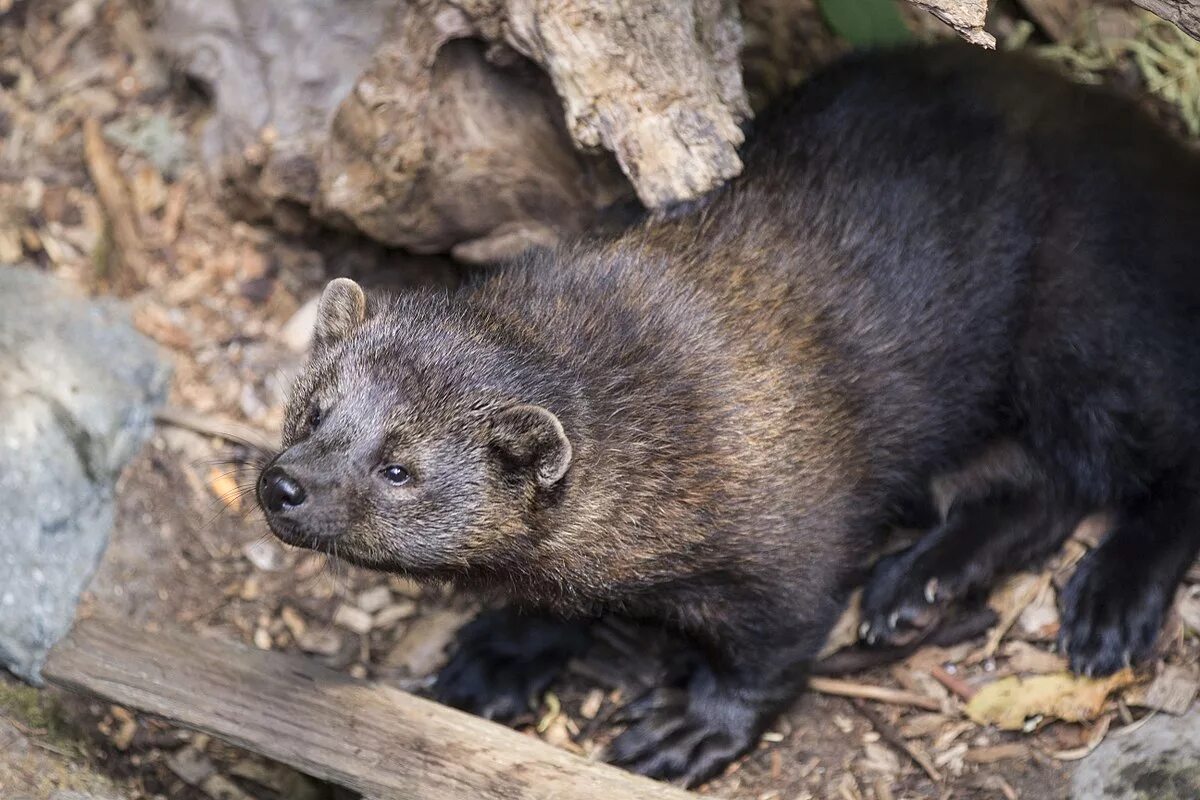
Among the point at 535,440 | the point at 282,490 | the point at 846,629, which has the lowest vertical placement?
the point at 846,629

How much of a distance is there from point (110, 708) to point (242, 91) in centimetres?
295

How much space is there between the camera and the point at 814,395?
4777 millimetres

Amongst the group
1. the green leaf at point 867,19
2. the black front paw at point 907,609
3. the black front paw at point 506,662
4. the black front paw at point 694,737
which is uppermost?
the green leaf at point 867,19

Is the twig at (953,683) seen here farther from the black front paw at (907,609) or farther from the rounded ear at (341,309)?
the rounded ear at (341,309)

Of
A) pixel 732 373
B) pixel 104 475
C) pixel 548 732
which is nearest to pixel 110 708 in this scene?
pixel 104 475

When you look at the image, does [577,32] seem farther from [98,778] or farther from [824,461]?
[98,778]

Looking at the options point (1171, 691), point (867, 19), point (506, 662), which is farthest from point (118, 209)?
point (1171, 691)

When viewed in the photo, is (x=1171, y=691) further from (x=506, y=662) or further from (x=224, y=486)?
(x=224, y=486)

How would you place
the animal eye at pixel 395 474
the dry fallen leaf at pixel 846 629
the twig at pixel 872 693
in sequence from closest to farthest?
the animal eye at pixel 395 474 → the twig at pixel 872 693 → the dry fallen leaf at pixel 846 629

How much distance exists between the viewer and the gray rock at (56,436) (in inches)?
206

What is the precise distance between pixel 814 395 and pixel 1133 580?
4.83 feet

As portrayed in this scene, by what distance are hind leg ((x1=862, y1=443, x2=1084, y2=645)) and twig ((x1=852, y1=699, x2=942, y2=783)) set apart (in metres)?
0.27

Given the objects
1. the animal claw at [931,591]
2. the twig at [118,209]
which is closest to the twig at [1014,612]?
the animal claw at [931,591]

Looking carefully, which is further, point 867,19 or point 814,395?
point 867,19
